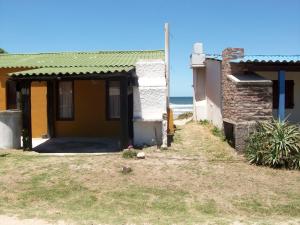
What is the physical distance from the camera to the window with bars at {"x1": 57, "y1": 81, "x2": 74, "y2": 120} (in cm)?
1705

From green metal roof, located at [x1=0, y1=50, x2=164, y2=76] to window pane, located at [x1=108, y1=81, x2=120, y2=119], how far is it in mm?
1115

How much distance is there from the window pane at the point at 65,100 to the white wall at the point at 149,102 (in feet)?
13.2

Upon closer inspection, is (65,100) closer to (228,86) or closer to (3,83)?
(3,83)

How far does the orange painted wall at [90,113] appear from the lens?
16672 mm

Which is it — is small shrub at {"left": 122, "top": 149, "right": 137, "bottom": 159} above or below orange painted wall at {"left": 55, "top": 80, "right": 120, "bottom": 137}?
below

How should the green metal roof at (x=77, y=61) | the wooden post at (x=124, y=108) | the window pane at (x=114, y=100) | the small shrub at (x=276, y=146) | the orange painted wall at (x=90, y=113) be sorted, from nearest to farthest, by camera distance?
1. the small shrub at (x=276, y=146)
2. the wooden post at (x=124, y=108)
3. the green metal roof at (x=77, y=61)
4. the window pane at (x=114, y=100)
5. the orange painted wall at (x=90, y=113)

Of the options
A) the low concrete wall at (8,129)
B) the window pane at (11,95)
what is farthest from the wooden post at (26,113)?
the window pane at (11,95)

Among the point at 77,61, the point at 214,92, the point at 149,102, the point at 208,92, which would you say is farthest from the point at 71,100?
the point at 208,92

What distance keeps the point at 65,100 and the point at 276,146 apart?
Answer: 31.7 ft

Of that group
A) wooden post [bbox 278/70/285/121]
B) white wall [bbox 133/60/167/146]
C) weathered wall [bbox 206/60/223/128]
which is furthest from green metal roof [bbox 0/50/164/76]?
wooden post [bbox 278/70/285/121]

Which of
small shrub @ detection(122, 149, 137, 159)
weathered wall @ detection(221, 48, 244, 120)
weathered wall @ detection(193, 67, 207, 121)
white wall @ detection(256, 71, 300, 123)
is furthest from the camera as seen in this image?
weathered wall @ detection(193, 67, 207, 121)

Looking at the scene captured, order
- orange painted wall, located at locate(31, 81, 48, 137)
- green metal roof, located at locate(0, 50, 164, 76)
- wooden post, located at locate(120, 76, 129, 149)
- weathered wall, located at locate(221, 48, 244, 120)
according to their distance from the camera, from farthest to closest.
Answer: orange painted wall, located at locate(31, 81, 48, 137) → green metal roof, located at locate(0, 50, 164, 76) → weathered wall, located at locate(221, 48, 244, 120) → wooden post, located at locate(120, 76, 129, 149)

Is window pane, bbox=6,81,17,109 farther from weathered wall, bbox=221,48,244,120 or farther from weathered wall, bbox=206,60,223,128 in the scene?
weathered wall, bbox=221,48,244,120

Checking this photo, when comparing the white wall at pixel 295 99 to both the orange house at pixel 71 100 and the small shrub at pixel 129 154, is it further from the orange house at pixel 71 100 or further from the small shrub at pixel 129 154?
the small shrub at pixel 129 154
